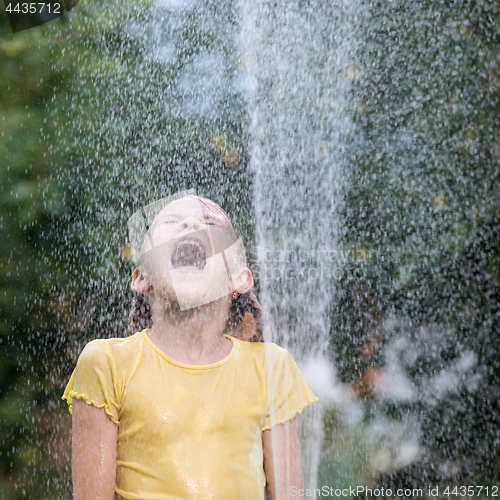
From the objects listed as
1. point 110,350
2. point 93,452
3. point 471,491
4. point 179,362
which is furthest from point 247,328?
point 471,491

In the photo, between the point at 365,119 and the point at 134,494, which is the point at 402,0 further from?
the point at 134,494

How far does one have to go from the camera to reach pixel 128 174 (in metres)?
2.38

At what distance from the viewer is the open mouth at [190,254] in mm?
1304

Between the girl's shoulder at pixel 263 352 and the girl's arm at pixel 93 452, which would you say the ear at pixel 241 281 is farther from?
the girl's arm at pixel 93 452

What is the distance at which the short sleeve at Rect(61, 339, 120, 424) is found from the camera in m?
1.18

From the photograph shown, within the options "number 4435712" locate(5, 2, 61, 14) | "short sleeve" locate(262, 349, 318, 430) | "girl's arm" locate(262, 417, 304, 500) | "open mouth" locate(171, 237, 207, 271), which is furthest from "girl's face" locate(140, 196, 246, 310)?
"number 4435712" locate(5, 2, 61, 14)

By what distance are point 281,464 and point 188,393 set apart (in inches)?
10.5

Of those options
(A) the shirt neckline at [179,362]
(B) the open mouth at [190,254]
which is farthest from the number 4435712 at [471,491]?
(B) the open mouth at [190,254]

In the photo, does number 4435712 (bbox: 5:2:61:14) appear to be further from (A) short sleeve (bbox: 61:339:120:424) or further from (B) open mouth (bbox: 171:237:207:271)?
(A) short sleeve (bbox: 61:339:120:424)

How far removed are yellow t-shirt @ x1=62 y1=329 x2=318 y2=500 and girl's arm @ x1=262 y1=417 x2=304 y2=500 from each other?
2 centimetres

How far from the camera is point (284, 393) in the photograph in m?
1.29

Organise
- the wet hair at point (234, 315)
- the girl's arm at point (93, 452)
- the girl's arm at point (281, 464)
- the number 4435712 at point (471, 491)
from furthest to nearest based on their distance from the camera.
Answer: the number 4435712 at point (471, 491)
the wet hair at point (234, 315)
the girl's arm at point (281, 464)
the girl's arm at point (93, 452)

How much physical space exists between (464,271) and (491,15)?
Answer: 1100 millimetres

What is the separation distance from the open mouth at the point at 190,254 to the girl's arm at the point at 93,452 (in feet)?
1.17
